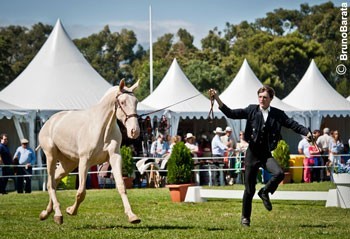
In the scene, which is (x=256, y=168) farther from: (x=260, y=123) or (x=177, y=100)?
(x=177, y=100)

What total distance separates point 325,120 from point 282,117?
29839 mm

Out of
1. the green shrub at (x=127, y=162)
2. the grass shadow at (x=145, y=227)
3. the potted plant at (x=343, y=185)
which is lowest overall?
the grass shadow at (x=145, y=227)

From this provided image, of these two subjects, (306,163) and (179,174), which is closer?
(179,174)

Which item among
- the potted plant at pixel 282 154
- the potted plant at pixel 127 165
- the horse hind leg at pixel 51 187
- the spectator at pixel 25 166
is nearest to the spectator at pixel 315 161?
the potted plant at pixel 282 154

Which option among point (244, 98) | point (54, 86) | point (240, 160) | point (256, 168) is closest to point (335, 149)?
point (240, 160)

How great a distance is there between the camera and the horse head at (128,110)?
1166 centimetres

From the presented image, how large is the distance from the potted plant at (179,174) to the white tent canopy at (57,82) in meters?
10.0

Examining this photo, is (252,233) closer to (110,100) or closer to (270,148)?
(270,148)

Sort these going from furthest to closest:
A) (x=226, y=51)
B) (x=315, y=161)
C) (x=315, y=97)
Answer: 1. (x=226, y=51)
2. (x=315, y=97)
3. (x=315, y=161)

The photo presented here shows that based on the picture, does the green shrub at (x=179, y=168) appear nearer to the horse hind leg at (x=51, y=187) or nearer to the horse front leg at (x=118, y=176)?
the horse hind leg at (x=51, y=187)

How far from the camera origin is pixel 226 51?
9881cm

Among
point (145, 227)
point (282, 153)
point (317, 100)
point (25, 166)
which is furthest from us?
point (317, 100)

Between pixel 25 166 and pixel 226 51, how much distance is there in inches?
2981

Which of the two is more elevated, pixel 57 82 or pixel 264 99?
pixel 57 82
